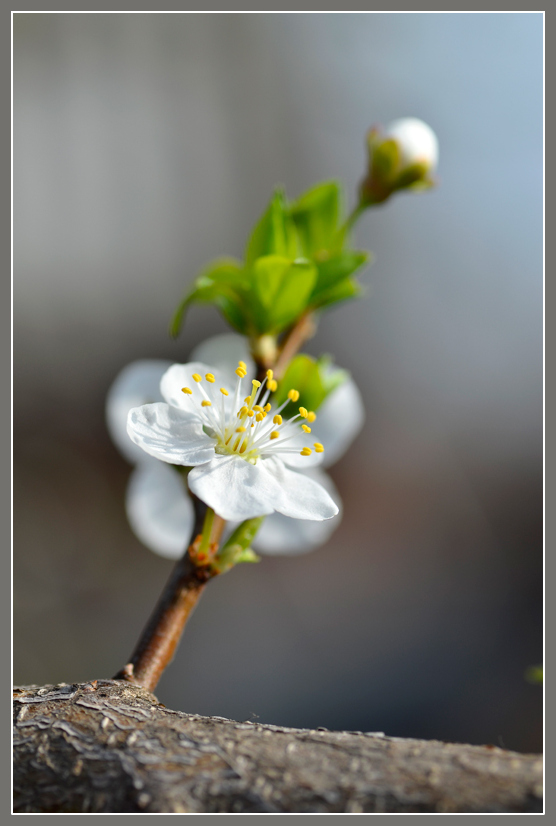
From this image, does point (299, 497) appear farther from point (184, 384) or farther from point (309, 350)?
point (309, 350)

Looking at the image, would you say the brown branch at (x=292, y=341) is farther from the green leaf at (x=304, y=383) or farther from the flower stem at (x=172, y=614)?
the flower stem at (x=172, y=614)

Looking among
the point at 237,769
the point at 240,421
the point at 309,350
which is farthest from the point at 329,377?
the point at 309,350

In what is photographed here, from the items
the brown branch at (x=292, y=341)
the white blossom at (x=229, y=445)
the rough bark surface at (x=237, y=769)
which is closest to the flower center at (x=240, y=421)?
the white blossom at (x=229, y=445)

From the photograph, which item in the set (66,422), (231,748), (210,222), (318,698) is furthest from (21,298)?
(231,748)

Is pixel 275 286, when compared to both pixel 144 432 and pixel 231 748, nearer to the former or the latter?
pixel 144 432

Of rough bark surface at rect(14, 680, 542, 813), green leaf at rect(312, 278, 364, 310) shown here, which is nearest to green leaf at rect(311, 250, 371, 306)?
green leaf at rect(312, 278, 364, 310)

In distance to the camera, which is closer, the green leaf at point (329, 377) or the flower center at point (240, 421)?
the flower center at point (240, 421)

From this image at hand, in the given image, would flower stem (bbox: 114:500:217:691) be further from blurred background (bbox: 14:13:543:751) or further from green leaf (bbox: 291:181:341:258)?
blurred background (bbox: 14:13:543:751)
